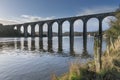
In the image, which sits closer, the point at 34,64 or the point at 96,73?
the point at 96,73

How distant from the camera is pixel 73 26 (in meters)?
135

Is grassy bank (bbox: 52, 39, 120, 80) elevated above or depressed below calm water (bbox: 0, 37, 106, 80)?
above

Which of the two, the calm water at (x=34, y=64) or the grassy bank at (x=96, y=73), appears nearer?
the grassy bank at (x=96, y=73)

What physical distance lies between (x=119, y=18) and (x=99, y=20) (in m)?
79.0

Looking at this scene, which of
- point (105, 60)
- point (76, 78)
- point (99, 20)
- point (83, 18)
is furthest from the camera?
point (83, 18)

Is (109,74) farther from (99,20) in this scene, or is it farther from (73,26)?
(73,26)

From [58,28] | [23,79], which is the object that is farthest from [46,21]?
[23,79]

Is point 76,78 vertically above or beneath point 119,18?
beneath

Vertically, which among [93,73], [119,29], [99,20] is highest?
[99,20]

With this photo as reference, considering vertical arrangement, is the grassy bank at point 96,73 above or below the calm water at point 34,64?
above

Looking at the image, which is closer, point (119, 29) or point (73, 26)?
point (119, 29)

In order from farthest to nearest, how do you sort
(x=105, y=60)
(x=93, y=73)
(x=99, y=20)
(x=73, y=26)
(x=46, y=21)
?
(x=46, y=21)
(x=73, y=26)
(x=99, y=20)
(x=105, y=60)
(x=93, y=73)

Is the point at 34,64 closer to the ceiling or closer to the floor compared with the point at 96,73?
closer to the floor

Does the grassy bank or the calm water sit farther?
the calm water
